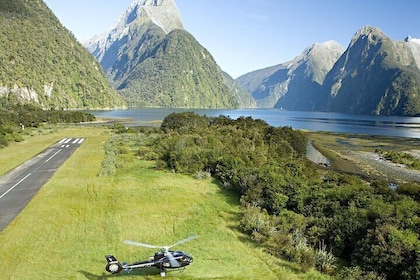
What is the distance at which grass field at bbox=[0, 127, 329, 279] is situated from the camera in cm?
1443

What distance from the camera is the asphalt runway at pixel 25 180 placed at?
22281mm

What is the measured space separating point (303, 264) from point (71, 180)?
76.3ft

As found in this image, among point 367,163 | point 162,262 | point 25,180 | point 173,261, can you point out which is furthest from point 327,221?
point 367,163

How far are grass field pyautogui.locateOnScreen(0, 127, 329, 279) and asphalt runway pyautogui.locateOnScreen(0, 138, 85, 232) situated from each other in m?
0.81

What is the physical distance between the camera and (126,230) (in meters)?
19.0

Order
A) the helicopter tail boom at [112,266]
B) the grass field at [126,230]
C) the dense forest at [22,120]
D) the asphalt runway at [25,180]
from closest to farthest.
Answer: the helicopter tail boom at [112,266] < the grass field at [126,230] < the asphalt runway at [25,180] < the dense forest at [22,120]

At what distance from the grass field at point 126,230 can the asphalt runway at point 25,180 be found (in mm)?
806

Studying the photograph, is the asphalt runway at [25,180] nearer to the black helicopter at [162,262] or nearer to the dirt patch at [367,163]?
the black helicopter at [162,262]

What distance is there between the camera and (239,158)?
1273 inches

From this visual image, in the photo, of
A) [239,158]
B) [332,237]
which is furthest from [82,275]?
[239,158]

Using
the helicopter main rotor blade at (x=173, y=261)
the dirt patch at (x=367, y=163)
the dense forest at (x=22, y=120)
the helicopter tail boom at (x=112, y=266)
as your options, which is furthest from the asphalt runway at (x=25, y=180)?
the dirt patch at (x=367, y=163)

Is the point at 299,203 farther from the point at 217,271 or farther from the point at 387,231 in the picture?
the point at 217,271

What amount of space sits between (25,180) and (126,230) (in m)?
16.4

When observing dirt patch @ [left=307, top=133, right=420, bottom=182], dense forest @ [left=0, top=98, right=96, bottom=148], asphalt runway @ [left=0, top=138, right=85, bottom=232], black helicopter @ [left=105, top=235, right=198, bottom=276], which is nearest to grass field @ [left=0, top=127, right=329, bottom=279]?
asphalt runway @ [left=0, top=138, right=85, bottom=232]
